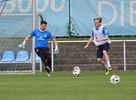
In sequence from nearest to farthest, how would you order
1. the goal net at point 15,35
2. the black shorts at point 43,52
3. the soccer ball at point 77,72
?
the soccer ball at point 77,72
the black shorts at point 43,52
the goal net at point 15,35

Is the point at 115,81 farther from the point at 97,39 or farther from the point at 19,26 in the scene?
the point at 19,26

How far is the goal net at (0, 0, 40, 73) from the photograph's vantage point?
14000mm

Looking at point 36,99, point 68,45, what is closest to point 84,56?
point 68,45

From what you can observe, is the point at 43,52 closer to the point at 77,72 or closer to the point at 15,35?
the point at 77,72

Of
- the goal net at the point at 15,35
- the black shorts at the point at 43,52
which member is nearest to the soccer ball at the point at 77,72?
the black shorts at the point at 43,52

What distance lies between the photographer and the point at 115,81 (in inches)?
294

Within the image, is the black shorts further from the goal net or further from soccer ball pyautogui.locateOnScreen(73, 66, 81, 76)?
the goal net

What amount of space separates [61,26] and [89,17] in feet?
5.10

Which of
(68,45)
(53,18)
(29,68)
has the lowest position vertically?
(29,68)

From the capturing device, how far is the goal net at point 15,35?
1400cm

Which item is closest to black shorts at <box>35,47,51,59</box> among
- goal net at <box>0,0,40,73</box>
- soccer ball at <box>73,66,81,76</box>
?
soccer ball at <box>73,66,81,76</box>

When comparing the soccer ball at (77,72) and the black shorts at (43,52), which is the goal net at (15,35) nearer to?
the black shorts at (43,52)

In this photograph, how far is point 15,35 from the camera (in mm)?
15500

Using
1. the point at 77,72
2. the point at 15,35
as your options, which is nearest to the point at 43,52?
the point at 77,72
